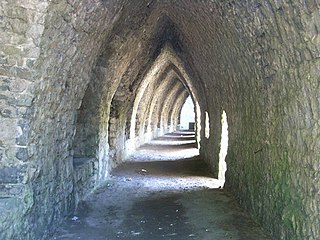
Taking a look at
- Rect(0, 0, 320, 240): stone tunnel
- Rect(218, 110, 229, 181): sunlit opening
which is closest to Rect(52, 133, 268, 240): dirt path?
Rect(0, 0, 320, 240): stone tunnel

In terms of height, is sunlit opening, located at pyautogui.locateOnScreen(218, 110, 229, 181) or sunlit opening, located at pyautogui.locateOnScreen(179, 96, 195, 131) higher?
sunlit opening, located at pyautogui.locateOnScreen(179, 96, 195, 131)

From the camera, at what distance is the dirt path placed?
545cm

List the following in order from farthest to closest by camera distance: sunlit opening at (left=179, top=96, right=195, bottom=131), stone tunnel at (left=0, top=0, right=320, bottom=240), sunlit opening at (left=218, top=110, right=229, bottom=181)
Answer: sunlit opening at (left=179, top=96, right=195, bottom=131)
sunlit opening at (left=218, top=110, right=229, bottom=181)
stone tunnel at (left=0, top=0, right=320, bottom=240)

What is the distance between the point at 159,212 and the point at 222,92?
3356 mm

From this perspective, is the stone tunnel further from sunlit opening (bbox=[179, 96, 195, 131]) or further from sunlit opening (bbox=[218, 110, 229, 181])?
sunlit opening (bbox=[179, 96, 195, 131])

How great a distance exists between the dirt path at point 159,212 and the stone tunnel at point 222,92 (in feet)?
0.92

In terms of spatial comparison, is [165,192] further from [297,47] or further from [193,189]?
[297,47]

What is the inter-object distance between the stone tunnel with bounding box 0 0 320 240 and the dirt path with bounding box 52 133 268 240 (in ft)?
0.92

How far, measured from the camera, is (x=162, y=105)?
2414cm

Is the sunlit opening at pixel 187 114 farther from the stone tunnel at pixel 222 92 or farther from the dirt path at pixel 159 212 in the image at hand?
the stone tunnel at pixel 222 92

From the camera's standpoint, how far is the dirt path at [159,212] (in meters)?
5.45

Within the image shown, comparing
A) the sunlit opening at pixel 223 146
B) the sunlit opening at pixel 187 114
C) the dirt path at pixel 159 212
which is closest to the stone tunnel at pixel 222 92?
the dirt path at pixel 159 212

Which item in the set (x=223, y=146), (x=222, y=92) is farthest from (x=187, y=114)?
(x=222, y=92)


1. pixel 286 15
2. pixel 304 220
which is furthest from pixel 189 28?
pixel 304 220
